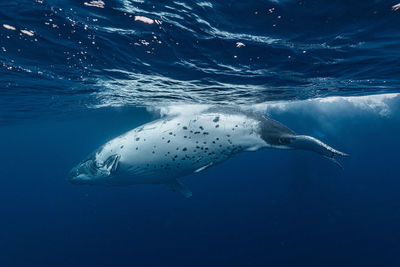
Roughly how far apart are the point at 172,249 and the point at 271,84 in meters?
13.3

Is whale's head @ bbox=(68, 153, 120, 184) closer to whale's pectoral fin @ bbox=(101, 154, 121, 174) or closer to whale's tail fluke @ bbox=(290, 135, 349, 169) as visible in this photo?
whale's pectoral fin @ bbox=(101, 154, 121, 174)

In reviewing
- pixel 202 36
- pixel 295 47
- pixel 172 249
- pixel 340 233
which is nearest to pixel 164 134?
pixel 202 36

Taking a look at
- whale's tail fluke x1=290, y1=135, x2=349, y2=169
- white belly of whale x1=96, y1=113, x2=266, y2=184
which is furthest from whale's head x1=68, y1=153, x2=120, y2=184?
whale's tail fluke x1=290, y1=135, x2=349, y2=169

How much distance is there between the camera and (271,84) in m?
13.2

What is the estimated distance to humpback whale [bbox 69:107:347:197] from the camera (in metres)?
4.88

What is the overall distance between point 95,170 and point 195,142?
2842mm

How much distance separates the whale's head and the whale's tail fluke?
3849 mm

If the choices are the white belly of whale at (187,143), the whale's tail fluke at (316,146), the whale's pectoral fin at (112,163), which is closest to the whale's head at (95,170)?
the whale's pectoral fin at (112,163)

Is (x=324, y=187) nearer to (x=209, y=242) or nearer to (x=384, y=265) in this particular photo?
(x=384, y=265)

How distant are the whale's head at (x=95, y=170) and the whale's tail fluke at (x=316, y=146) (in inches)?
152

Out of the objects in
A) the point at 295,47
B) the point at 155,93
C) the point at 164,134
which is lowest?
the point at 164,134

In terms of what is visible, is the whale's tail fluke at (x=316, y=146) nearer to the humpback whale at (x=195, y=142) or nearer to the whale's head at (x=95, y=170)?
the humpback whale at (x=195, y=142)

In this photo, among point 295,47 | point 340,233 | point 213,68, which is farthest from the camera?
point 340,233

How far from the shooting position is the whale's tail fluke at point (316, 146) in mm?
4332
